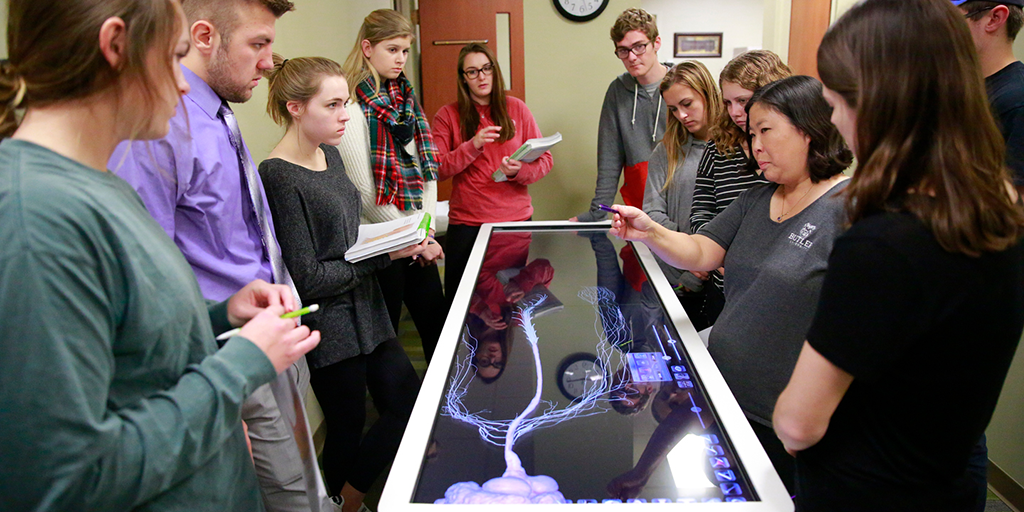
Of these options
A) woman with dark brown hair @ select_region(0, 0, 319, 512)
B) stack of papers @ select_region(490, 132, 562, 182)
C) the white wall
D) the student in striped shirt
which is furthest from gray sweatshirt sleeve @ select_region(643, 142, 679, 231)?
the white wall

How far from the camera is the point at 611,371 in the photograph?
124 cm

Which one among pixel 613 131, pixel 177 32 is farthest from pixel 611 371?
pixel 613 131

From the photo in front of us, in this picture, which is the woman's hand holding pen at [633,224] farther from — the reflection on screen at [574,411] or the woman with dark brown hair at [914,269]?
the woman with dark brown hair at [914,269]

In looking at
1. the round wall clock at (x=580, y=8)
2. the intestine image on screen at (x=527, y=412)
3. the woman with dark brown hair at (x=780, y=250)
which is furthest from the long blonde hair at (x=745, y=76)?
the round wall clock at (x=580, y=8)

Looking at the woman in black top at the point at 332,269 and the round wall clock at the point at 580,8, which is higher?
the round wall clock at the point at 580,8

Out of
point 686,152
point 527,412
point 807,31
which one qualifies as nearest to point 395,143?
point 686,152

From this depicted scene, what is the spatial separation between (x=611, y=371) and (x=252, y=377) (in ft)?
2.28

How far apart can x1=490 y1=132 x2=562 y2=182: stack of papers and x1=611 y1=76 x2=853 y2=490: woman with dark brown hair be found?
4.03 ft

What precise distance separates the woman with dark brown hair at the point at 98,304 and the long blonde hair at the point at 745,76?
1.38 meters

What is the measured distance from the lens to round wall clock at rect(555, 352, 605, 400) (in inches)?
46.3

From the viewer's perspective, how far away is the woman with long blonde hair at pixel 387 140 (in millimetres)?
2184

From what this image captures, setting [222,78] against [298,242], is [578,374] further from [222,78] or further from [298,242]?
[222,78]

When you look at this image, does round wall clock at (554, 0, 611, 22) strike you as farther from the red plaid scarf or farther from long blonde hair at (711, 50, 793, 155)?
long blonde hair at (711, 50, 793, 155)

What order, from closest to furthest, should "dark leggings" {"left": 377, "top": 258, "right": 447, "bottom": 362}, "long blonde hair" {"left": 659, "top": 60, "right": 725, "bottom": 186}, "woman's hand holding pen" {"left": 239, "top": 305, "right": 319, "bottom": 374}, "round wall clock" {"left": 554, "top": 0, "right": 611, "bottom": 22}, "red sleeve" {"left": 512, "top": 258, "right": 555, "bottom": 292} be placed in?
1. "woman's hand holding pen" {"left": 239, "top": 305, "right": 319, "bottom": 374}
2. "red sleeve" {"left": 512, "top": 258, "right": 555, "bottom": 292}
3. "long blonde hair" {"left": 659, "top": 60, "right": 725, "bottom": 186}
4. "dark leggings" {"left": 377, "top": 258, "right": 447, "bottom": 362}
5. "round wall clock" {"left": 554, "top": 0, "right": 611, "bottom": 22}
